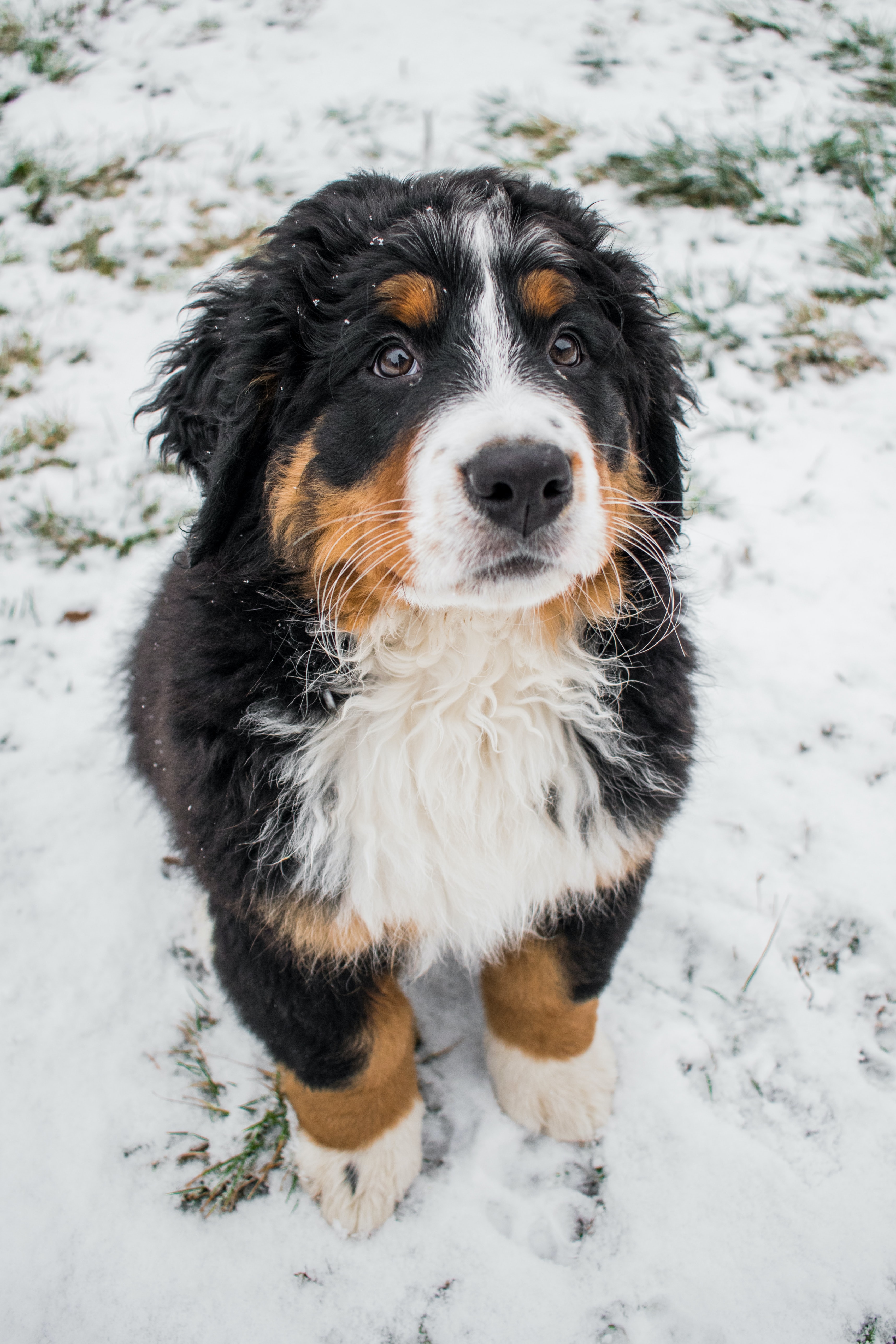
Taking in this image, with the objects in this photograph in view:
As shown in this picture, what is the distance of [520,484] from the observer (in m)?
1.48

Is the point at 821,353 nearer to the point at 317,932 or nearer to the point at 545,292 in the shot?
the point at 545,292

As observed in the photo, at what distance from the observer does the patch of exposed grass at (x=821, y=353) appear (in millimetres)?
4070

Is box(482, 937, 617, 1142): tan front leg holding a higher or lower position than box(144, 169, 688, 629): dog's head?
lower

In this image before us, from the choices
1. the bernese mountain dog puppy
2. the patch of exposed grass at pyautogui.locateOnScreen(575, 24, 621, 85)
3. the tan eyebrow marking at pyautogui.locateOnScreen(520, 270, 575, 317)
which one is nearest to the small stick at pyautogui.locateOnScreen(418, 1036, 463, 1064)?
the bernese mountain dog puppy

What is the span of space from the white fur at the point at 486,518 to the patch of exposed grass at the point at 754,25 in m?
6.45

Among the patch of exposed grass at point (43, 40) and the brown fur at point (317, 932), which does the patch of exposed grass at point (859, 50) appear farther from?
the brown fur at point (317, 932)

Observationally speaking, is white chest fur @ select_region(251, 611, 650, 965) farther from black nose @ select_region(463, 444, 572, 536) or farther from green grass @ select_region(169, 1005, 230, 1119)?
green grass @ select_region(169, 1005, 230, 1119)

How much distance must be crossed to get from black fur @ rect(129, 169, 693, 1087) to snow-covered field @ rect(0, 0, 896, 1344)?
1.67ft

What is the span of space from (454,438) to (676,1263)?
2025mm

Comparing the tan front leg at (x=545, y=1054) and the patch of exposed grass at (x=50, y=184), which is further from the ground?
the patch of exposed grass at (x=50, y=184)

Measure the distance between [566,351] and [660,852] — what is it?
163 centimetres

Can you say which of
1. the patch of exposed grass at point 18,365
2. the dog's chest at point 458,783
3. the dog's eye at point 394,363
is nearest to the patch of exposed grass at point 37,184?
the patch of exposed grass at point 18,365

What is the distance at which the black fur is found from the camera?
1.75 meters

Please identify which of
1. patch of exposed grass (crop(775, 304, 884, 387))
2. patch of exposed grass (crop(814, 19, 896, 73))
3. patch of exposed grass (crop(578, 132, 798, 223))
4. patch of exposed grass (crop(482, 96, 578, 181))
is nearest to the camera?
patch of exposed grass (crop(775, 304, 884, 387))
